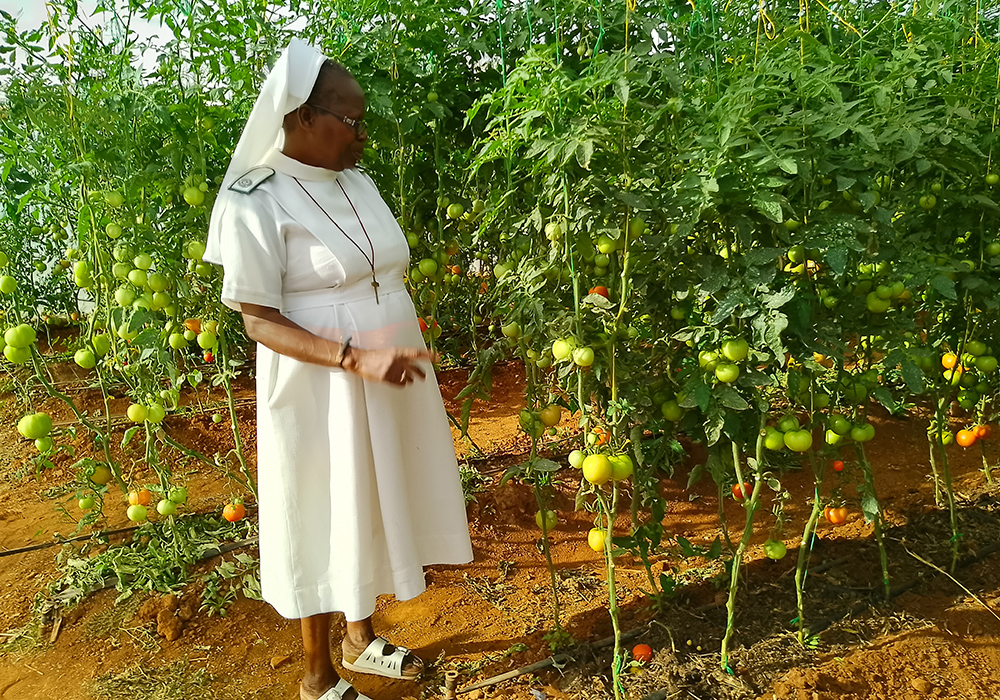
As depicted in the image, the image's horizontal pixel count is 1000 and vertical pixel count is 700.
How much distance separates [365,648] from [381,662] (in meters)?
0.07

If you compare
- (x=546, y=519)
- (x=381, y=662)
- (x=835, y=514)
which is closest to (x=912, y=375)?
(x=835, y=514)

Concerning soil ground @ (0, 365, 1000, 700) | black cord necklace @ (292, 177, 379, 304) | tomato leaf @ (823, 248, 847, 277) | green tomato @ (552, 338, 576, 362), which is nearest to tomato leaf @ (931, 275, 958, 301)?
tomato leaf @ (823, 248, 847, 277)

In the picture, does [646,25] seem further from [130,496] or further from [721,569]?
[130,496]

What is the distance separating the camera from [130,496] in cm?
239

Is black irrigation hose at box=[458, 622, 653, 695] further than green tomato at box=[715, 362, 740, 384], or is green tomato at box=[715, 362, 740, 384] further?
black irrigation hose at box=[458, 622, 653, 695]

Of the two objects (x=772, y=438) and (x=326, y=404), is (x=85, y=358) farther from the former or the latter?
(x=772, y=438)

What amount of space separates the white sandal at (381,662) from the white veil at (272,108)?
3.65 ft

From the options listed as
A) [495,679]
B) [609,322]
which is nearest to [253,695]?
[495,679]

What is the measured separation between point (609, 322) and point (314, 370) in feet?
2.18

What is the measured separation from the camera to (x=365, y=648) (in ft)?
6.86

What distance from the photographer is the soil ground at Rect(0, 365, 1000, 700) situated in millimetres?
1976

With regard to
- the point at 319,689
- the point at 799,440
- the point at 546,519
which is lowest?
the point at 319,689

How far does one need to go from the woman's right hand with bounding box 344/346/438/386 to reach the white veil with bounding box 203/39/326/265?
371 mm

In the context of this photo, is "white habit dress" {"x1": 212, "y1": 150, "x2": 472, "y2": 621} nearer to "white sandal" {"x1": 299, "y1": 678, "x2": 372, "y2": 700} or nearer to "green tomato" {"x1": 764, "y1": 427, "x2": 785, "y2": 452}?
"white sandal" {"x1": 299, "y1": 678, "x2": 372, "y2": 700}
